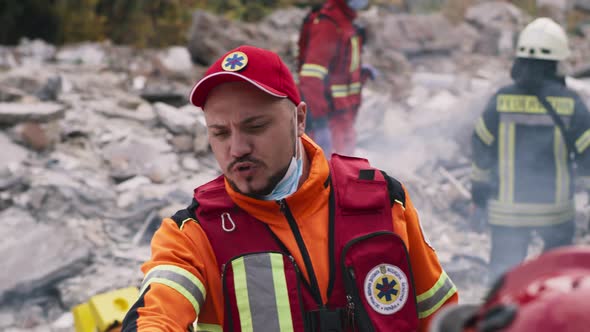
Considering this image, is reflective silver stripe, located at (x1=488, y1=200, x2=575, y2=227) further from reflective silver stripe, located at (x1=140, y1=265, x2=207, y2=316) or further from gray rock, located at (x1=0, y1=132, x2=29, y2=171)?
gray rock, located at (x1=0, y1=132, x2=29, y2=171)

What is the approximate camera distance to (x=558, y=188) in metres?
4.95

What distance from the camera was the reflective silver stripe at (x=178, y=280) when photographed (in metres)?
1.83

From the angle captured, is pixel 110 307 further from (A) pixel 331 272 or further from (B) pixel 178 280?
(A) pixel 331 272

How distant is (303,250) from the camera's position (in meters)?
1.97

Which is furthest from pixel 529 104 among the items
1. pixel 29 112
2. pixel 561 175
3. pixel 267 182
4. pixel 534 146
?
pixel 29 112

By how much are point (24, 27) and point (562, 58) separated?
12724 millimetres

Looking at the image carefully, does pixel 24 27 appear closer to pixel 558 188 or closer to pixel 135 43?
pixel 135 43

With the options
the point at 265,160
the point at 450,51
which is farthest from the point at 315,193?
the point at 450,51

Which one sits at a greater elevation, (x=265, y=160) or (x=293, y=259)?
(x=265, y=160)

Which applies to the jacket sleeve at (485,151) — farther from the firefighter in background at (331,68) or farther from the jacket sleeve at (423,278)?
the jacket sleeve at (423,278)

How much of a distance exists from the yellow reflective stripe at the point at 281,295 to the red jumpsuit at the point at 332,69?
3.95 meters

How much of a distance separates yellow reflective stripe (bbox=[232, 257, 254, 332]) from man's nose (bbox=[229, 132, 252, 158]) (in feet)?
1.00

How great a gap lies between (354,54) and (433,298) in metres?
4.20

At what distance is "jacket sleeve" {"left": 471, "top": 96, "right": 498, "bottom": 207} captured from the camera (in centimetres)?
504
